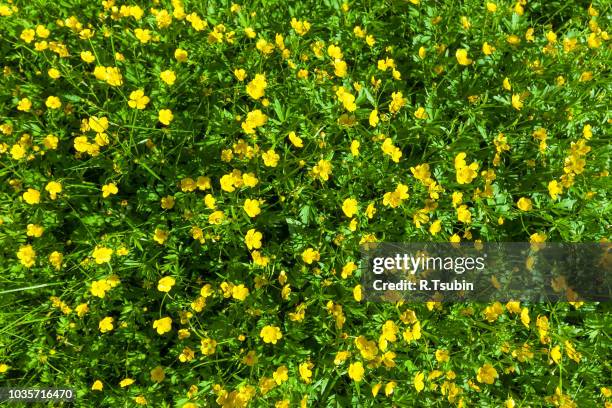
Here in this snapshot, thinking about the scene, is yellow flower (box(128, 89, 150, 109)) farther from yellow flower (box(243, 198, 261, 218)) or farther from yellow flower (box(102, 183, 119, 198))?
yellow flower (box(243, 198, 261, 218))

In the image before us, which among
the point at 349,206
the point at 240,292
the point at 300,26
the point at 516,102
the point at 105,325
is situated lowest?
the point at 105,325

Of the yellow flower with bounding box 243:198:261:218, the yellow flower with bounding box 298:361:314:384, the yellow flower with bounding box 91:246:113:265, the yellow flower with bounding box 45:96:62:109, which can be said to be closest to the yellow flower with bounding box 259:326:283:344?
the yellow flower with bounding box 298:361:314:384

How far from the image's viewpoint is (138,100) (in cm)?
278

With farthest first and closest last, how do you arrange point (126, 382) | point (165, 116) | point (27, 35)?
1. point (27, 35)
2. point (165, 116)
3. point (126, 382)

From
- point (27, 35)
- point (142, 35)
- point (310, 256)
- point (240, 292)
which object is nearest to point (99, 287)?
point (240, 292)

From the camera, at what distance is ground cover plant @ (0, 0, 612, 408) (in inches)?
103

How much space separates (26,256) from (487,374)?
114 inches

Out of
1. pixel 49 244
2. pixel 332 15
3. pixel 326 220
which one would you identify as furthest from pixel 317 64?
pixel 49 244

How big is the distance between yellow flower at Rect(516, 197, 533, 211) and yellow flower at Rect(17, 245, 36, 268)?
311cm

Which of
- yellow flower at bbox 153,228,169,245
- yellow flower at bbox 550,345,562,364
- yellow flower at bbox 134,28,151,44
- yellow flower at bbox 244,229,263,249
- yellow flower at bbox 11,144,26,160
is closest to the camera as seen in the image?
yellow flower at bbox 550,345,562,364

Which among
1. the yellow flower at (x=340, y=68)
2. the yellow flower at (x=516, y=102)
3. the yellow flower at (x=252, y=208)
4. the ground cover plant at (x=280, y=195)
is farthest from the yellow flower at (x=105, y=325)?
the yellow flower at (x=516, y=102)

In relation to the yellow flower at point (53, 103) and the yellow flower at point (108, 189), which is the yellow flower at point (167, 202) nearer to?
the yellow flower at point (108, 189)

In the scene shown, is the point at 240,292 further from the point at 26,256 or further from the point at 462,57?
the point at 462,57

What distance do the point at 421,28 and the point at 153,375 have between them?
3.04 meters
